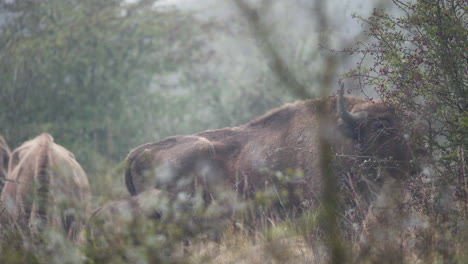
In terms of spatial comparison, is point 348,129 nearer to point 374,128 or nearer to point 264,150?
point 374,128

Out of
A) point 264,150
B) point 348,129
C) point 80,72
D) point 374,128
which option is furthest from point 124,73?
point 374,128

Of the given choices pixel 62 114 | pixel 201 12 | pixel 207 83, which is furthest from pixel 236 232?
pixel 201 12

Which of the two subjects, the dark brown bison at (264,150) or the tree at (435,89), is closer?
the tree at (435,89)

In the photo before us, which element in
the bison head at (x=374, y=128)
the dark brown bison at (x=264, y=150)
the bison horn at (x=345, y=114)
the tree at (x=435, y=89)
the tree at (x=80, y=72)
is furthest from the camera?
the tree at (x=80, y=72)

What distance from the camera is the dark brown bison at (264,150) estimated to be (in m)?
5.21

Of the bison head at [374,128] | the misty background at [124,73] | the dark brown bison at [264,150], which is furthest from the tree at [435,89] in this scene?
the misty background at [124,73]

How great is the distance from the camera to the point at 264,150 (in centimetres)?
602

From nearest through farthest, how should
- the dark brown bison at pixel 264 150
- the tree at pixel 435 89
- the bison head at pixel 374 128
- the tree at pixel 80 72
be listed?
the tree at pixel 435 89
the bison head at pixel 374 128
the dark brown bison at pixel 264 150
the tree at pixel 80 72

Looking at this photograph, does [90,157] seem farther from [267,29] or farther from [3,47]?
[267,29]

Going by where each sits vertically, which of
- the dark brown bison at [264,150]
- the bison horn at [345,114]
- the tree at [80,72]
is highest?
the tree at [80,72]

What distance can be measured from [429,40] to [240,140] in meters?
3.18

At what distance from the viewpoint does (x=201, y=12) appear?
49.4 ft

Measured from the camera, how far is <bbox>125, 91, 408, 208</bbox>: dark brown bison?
5.21 metres

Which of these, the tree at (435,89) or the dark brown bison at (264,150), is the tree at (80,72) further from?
the tree at (435,89)
